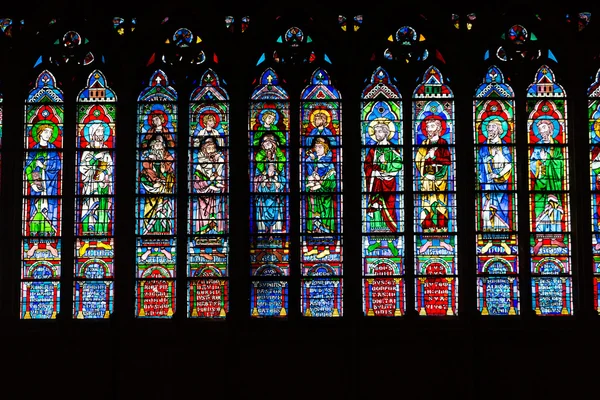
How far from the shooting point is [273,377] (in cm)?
921

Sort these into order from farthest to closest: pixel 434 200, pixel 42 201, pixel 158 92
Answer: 1. pixel 158 92
2. pixel 42 201
3. pixel 434 200

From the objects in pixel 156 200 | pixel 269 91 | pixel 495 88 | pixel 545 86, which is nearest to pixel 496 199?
pixel 495 88

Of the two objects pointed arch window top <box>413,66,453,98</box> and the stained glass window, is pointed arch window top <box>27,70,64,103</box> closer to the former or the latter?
pointed arch window top <box>413,66,453,98</box>

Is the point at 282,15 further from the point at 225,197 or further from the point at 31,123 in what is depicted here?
the point at 31,123

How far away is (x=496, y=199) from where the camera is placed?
9.61 meters

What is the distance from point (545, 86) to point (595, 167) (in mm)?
1160

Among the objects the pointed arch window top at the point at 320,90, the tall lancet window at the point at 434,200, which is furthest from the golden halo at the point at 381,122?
the pointed arch window top at the point at 320,90

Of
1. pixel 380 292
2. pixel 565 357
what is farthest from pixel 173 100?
pixel 565 357

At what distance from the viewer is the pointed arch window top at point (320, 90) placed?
9789 mm

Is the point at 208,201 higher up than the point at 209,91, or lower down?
lower down

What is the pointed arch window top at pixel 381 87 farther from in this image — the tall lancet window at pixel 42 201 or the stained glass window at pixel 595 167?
the tall lancet window at pixel 42 201

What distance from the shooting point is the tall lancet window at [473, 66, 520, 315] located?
9.49 m

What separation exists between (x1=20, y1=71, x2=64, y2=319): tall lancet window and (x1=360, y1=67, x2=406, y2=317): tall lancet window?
374 cm

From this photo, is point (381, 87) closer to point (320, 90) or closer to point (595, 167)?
point (320, 90)
